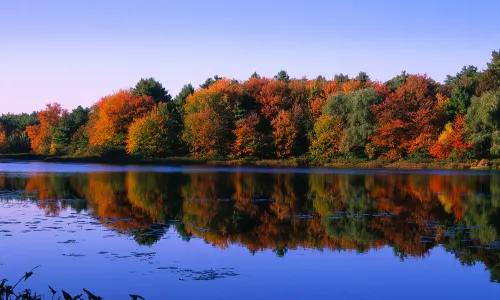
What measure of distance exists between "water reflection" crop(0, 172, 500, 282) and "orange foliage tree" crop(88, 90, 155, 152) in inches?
1512

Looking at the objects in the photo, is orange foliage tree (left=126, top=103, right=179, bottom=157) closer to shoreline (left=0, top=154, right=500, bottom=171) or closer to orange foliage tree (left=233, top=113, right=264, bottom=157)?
shoreline (left=0, top=154, right=500, bottom=171)

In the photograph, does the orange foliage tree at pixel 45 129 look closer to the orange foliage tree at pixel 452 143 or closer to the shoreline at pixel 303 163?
the shoreline at pixel 303 163

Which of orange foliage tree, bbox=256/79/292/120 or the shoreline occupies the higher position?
orange foliage tree, bbox=256/79/292/120

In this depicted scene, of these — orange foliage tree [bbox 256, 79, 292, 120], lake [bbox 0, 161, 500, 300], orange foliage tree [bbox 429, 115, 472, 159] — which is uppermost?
orange foliage tree [bbox 256, 79, 292, 120]

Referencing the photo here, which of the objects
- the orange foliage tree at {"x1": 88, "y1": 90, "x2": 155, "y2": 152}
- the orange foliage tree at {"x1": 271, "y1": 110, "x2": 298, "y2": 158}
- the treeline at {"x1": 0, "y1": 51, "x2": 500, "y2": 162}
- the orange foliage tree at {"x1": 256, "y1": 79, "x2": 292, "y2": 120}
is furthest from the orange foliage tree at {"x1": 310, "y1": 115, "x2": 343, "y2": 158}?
the orange foliage tree at {"x1": 88, "y1": 90, "x2": 155, "y2": 152}

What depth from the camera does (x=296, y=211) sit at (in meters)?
22.4

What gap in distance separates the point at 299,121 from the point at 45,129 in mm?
43767

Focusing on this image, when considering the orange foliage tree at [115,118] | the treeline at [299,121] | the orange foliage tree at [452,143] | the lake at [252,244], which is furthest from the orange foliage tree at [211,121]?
the lake at [252,244]

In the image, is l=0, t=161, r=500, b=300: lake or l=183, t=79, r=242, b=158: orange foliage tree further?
l=183, t=79, r=242, b=158: orange foliage tree

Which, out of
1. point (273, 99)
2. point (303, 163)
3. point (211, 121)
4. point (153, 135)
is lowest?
point (303, 163)

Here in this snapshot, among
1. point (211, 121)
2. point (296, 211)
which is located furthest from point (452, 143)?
point (296, 211)

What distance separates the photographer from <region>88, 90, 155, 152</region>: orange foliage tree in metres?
Result: 73.9

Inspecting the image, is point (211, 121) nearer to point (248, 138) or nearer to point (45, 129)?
point (248, 138)

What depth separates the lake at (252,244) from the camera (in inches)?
449
